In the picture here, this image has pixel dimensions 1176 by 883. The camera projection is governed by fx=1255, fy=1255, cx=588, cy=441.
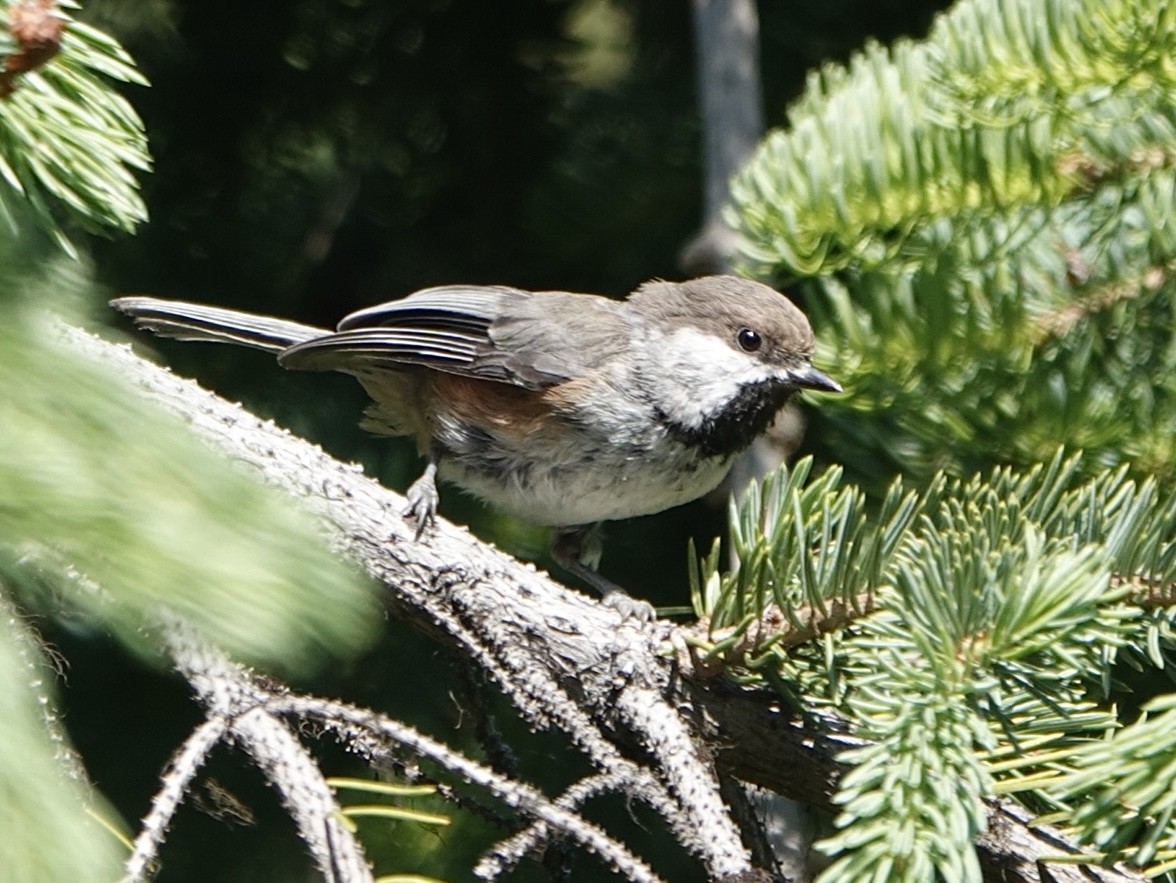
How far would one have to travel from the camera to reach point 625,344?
3443 millimetres

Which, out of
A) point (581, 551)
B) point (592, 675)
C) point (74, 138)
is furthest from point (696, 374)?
point (74, 138)

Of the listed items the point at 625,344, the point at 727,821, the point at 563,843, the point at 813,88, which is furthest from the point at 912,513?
the point at 625,344

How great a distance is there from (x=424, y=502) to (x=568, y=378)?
80 cm

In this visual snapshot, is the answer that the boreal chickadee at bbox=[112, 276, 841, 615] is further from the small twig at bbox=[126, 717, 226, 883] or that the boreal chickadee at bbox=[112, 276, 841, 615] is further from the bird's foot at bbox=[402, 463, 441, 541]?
the small twig at bbox=[126, 717, 226, 883]

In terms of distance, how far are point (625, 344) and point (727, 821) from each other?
2002 mm

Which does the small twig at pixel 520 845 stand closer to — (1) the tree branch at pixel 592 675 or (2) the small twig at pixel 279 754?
(1) the tree branch at pixel 592 675

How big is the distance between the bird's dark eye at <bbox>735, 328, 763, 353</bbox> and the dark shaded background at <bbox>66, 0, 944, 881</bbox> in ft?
1.81

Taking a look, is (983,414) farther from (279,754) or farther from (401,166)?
(401,166)

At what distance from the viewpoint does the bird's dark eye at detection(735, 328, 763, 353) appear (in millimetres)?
3299

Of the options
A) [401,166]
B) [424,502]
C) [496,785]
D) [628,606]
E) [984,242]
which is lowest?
[628,606]

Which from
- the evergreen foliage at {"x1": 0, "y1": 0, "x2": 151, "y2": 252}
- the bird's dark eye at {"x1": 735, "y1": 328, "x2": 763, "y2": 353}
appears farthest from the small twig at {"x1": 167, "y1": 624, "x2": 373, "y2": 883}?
the bird's dark eye at {"x1": 735, "y1": 328, "x2": 763, "y2": 353}

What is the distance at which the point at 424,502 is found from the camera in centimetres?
266

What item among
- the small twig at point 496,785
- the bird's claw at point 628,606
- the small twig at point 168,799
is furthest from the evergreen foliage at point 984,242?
the small twig at point 168,799

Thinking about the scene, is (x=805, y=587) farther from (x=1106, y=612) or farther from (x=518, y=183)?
(x=518, y=183)
